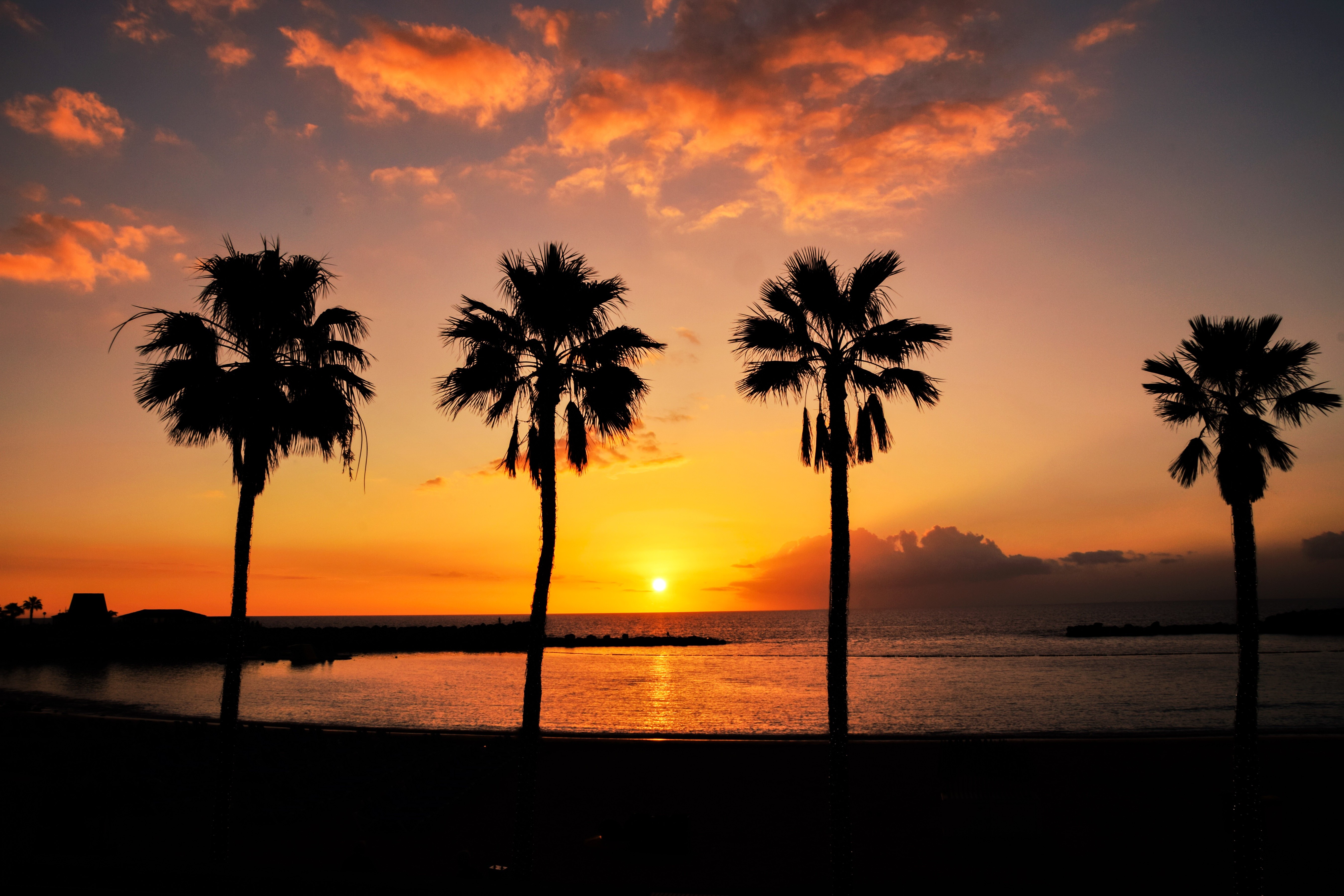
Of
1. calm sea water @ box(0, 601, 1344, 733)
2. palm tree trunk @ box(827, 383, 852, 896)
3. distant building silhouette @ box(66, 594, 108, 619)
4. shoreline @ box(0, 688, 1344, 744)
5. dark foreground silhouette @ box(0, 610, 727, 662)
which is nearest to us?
palm tree trunk @ box(827, 383, 852, 896)

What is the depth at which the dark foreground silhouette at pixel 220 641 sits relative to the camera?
294 ft

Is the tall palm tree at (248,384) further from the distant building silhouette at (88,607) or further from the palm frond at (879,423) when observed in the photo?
the distant building silhouette at (88,607)

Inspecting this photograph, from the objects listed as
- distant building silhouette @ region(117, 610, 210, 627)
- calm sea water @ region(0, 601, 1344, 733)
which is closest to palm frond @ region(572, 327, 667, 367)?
calm sea water @ region(0, 601, 1344, 733)

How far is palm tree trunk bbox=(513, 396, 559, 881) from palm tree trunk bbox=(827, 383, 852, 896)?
485cm

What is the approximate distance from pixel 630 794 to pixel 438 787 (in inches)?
209

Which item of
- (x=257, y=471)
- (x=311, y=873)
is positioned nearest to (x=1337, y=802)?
(x=311, y=873)

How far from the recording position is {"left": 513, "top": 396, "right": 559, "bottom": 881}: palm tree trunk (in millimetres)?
12148

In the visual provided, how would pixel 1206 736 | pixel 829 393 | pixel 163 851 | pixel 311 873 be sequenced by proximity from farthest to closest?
pixel 1206 736 → pixel 163 851 → pixel 829 393 → pixel 311 873

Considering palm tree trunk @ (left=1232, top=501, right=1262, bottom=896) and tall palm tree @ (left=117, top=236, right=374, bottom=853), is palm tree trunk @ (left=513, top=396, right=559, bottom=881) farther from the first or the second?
palm tree trunk @ (left=1232, top=501, right=1262, bottom=896)

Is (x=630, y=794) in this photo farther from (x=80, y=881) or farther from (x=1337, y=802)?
(x=80, y=881)

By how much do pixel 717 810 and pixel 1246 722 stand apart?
12.0m

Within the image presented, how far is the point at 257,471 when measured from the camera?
1298 centimetres

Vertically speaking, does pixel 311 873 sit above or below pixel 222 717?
above

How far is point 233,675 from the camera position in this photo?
1271 cm
